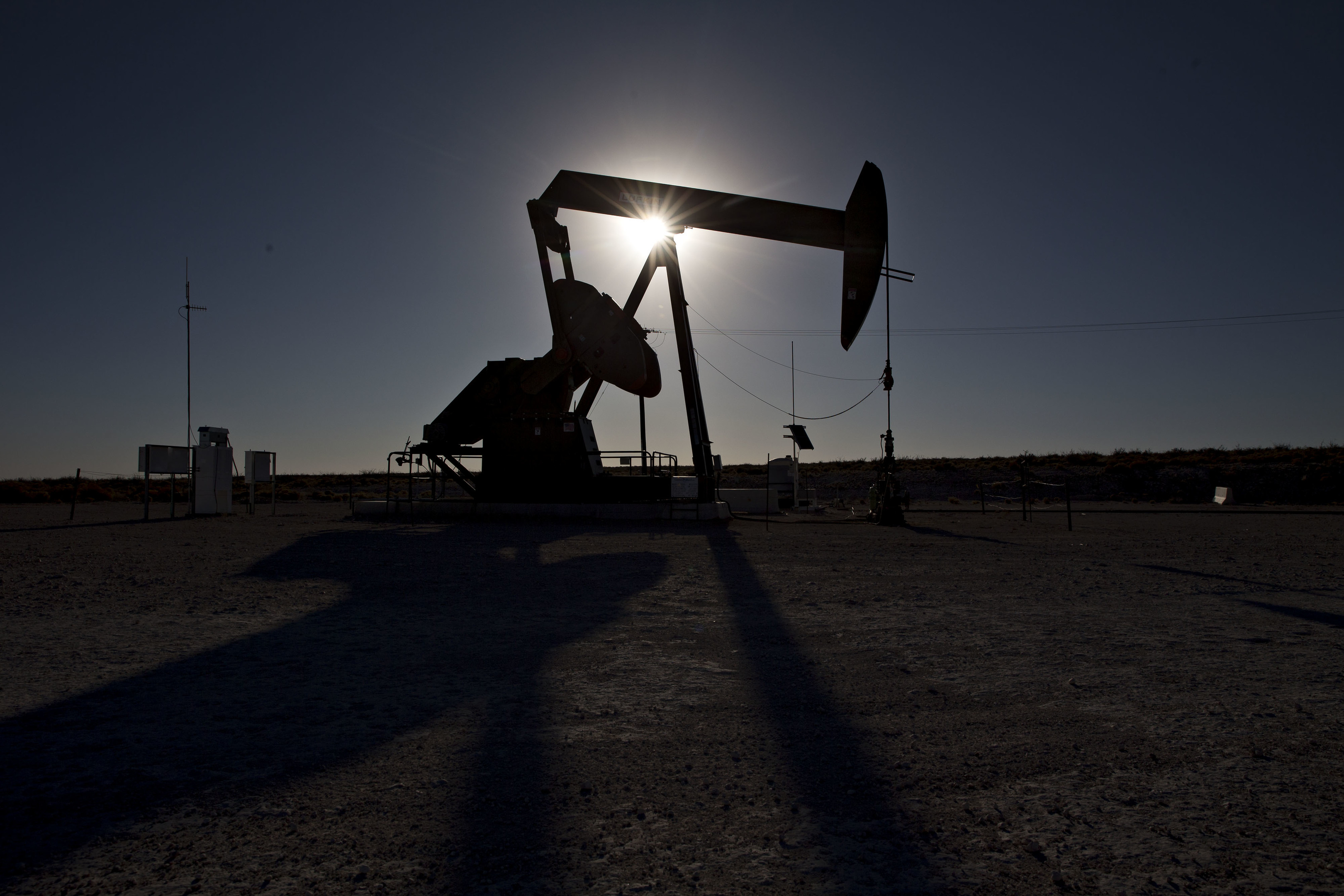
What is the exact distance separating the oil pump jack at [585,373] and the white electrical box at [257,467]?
478 cm

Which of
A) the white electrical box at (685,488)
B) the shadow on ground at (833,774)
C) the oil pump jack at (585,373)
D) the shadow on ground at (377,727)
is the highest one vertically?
the oil pump jack at (585,373)

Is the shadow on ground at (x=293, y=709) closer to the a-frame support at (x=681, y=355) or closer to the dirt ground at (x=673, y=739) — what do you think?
the dirt ground at (x=673, y=739)

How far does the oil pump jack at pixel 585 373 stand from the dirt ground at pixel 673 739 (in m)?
9.85

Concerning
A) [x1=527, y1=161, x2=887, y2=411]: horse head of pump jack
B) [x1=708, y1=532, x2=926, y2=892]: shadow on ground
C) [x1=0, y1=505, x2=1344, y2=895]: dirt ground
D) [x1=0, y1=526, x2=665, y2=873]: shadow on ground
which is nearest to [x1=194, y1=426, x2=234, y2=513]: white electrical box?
[x1=527, y1=161, x2=887, y2=411]: horse head of pump jack

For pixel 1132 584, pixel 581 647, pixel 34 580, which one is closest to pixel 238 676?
pixel 581 647

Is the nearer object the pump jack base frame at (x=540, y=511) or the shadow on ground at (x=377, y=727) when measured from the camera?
the shadow on ground at (x=377, y=727)

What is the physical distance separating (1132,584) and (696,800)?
5784mm

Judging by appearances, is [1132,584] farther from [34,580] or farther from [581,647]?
[34,580]

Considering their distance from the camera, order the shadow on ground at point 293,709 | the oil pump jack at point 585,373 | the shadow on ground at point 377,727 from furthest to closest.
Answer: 1. the oil pump jack at point 585,373
2. the shadow on ground at point 293,709
3. the shadow on ground at point 377,727

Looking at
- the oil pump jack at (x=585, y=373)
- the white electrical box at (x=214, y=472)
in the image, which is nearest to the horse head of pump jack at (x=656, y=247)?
the oil pump jack at (x=585, y=373)

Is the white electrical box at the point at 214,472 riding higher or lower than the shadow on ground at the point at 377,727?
higher

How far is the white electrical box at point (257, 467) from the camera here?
18.4 meters

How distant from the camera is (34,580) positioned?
6.72 metres

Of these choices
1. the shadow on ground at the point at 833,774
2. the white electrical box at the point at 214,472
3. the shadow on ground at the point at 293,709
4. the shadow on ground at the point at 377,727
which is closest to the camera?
the shadow on ground at the point at 833,774
